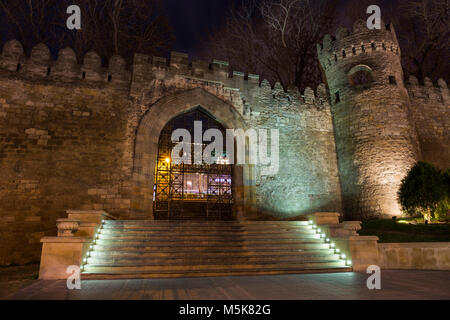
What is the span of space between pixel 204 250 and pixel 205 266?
0.65 metres

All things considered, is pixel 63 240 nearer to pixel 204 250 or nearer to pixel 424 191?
pixel 204 250

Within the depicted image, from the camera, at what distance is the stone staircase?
17.6 ft

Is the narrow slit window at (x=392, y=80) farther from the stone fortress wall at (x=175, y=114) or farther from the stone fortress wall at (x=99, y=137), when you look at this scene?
the stone fortress wall at (x=99, y=137)

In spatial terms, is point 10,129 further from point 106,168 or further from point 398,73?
point 398,73

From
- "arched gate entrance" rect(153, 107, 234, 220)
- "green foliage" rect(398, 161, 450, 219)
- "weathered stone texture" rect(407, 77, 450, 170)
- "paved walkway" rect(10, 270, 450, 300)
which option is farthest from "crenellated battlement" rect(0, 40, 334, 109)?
"paved walkway" rect(10, 270, 450, 300)

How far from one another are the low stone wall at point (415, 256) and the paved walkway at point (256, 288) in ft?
2.82

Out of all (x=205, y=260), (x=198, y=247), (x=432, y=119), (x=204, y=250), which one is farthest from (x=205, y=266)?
(x=432, y=119)

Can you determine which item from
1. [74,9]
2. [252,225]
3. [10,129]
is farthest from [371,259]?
[74,9]

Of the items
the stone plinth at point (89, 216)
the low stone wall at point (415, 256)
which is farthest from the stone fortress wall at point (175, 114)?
the low stone wall at point (415, 256)

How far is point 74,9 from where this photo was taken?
1434cm

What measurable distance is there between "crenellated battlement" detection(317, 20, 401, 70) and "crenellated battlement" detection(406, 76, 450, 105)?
6.56 ft

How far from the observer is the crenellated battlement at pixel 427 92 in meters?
13.1

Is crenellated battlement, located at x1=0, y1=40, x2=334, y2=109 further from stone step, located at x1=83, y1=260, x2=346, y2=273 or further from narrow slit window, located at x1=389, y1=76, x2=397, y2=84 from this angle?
stone step, located at x1=83, y1=260, x2=346, y2=273

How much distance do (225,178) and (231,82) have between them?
3.73 meters
